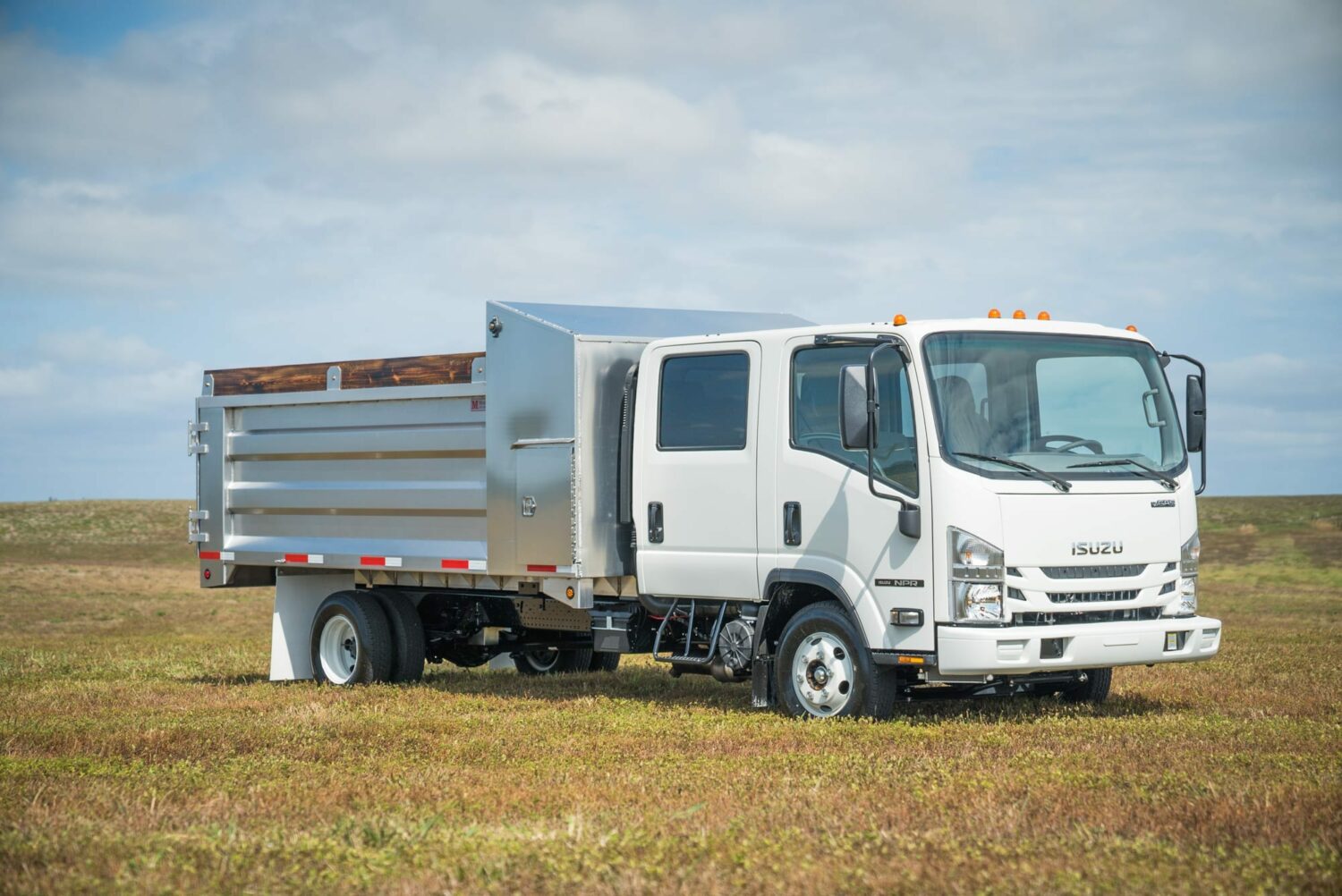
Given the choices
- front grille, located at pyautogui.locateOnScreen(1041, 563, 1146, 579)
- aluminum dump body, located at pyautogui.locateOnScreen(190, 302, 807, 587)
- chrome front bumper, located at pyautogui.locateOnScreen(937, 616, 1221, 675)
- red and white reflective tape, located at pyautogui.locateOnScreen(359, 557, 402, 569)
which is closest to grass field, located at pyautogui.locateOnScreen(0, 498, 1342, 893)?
chrome front bumper, located at pyautogui.locateOnScreen(937, 616, 1221, 675)

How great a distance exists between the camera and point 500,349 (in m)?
12.3

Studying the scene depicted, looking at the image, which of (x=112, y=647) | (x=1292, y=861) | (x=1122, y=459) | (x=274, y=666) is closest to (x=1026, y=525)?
(x=1122, y=459)

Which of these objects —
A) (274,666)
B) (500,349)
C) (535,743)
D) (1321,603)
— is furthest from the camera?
(1321,603)

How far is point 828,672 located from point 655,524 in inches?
71.5

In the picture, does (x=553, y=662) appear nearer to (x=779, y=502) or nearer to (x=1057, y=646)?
(x=779, y=502)

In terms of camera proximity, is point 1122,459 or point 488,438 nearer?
point 1122,459

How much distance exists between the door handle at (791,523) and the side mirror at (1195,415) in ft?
9.01

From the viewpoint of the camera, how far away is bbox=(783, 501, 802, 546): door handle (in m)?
10.6

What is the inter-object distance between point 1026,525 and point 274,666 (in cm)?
770

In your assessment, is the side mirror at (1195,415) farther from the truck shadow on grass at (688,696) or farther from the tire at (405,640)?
the tire at (405,640)

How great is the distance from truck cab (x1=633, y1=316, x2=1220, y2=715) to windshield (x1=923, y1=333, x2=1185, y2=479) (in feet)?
0.05

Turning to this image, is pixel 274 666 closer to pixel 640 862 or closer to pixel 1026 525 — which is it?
pixel 1026 525

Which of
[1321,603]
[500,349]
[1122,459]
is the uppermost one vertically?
[500,349]

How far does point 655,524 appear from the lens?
11516 mm
